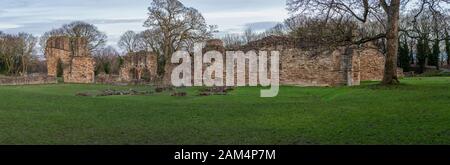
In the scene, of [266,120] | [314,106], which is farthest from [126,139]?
[314,106]

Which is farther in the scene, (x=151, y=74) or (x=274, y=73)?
(x=151, y=74)

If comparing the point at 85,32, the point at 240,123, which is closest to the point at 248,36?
the point at 85,32

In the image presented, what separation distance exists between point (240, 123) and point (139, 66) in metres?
33.6

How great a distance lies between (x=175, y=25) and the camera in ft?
128

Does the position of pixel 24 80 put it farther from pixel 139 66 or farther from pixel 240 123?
pixel 240 123

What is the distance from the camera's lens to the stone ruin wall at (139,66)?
43219mm

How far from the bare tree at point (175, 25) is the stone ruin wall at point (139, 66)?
3.73 metres

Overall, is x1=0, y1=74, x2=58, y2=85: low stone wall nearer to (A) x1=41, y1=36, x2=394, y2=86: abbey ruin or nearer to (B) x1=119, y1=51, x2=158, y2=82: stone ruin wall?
(B) x1=119, y1=51, x2=158, y2=82: stone ruin wall

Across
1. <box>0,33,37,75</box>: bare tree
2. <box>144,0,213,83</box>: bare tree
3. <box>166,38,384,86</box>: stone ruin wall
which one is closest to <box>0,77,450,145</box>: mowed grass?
<box>166,38,384,86</box>: stone ruin wall

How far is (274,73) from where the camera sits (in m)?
27.2

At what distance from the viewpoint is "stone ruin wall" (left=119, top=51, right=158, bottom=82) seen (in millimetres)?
43219

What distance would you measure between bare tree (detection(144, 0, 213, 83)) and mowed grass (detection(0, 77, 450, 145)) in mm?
23099
